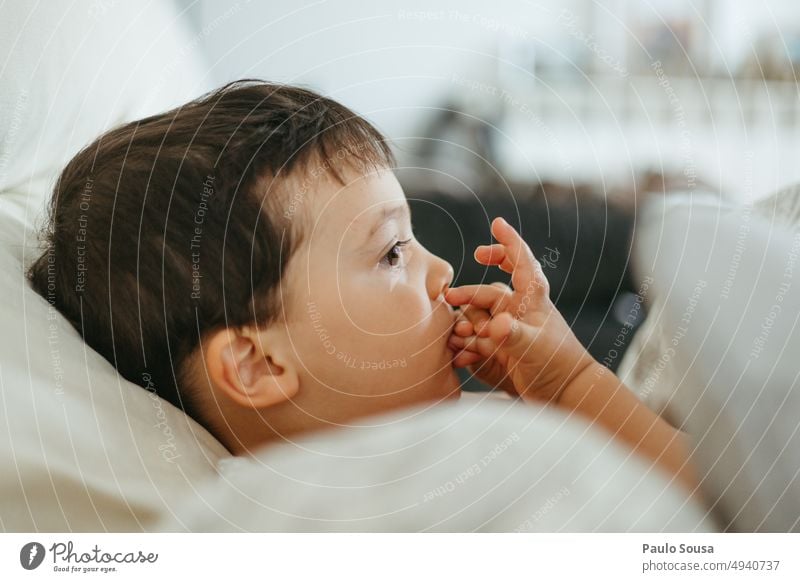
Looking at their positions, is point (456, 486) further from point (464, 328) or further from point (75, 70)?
point (75, 70)

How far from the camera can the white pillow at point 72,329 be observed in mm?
447

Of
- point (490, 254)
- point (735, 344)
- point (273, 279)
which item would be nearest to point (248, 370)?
point (273, 279)

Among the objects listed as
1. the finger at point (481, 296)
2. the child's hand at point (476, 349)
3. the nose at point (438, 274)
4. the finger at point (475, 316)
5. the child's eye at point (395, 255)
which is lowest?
the child's hand at point (476, 349)

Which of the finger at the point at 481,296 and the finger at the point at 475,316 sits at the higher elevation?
the finger at the point at 481,296

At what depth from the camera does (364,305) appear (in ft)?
1.61

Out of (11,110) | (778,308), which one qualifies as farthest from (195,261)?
(778,308)

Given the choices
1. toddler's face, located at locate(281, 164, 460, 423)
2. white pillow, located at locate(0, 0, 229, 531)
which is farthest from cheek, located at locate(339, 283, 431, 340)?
white pillow, located at locate(0, 0, 229, 531)

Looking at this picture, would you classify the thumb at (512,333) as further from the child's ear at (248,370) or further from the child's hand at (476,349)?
the child's ear at (248,370)

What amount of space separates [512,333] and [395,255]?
0.29ft

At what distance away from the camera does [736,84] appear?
1.67 feet

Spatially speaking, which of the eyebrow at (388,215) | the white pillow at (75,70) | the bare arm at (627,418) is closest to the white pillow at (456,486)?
the bare arm at (627,418)

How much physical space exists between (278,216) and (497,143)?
0.46 feet

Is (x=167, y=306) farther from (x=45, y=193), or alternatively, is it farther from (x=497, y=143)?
(x=497, y=143)

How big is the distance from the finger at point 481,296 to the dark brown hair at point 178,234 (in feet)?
0.34
